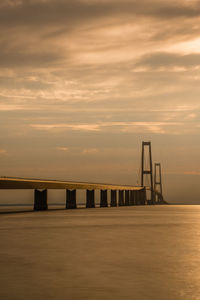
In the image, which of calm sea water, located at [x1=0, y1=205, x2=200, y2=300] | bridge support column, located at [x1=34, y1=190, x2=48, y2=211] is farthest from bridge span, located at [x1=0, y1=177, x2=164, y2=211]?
calm sea water, located at [x1=0, y1=205, x2=200, y2=300]

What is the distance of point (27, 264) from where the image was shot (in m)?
19.1

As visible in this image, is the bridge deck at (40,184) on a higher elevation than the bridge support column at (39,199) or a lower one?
higher

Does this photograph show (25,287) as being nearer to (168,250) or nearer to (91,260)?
(91,260)

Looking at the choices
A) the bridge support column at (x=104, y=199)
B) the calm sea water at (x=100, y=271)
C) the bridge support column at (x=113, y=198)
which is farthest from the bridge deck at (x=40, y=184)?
the calm sea water at (x=100, y=271)

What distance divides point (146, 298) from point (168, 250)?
1134cm

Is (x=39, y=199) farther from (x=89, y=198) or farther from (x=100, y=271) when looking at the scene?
(x=100, y=271)

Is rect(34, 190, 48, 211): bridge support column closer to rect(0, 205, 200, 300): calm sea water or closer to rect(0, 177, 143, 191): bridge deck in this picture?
rect(0, 177, 143, 191): bridge deck

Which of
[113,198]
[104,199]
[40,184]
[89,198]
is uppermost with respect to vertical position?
Result: [40,184]

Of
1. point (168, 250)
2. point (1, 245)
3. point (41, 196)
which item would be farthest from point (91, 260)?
point (41, 196)

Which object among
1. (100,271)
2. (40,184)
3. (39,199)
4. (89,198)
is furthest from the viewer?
(89,198)

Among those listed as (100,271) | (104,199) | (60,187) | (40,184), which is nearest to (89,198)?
(104,199)

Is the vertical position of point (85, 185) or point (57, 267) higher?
point (85, 185)

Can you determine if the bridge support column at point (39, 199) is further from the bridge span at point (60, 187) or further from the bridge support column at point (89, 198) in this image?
the bridge support column at point (89, 198)

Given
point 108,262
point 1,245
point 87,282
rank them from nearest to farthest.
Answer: point 87,282
point 108,262
point 1,245
